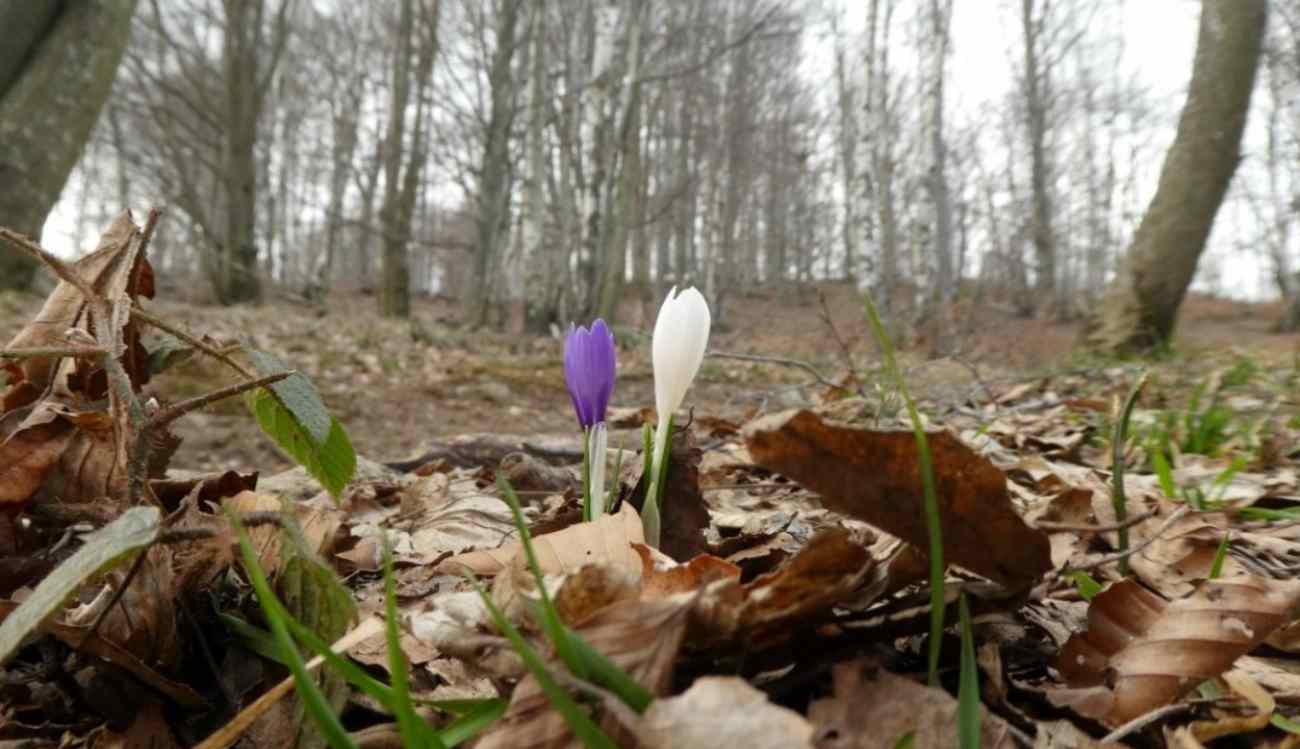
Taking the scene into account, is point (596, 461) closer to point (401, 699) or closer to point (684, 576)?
point (684, 576)

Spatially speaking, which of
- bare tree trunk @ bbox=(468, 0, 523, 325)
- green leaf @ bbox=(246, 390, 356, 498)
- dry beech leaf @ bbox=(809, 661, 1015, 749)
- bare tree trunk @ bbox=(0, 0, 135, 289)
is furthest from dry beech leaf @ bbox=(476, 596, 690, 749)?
bare tree trunk @ bbox=(468, 0, 523, 325)

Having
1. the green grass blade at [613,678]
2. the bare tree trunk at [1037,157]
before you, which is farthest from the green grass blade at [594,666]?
the bare tree trunk at [1037,157]

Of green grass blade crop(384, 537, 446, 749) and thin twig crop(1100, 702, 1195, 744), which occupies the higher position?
green grass blade crop(384, 537, 446, 749)

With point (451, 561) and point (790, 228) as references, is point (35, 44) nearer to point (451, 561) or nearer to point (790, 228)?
point (451, 561)

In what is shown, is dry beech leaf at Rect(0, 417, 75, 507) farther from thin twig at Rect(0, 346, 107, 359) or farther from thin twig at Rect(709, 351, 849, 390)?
thin twig at Rect(709, 351, 849, 390)

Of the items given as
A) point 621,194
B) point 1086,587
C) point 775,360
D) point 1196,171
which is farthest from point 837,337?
point 621,194

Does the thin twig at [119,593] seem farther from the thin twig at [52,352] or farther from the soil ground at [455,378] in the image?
the soil ground at [455,378]
